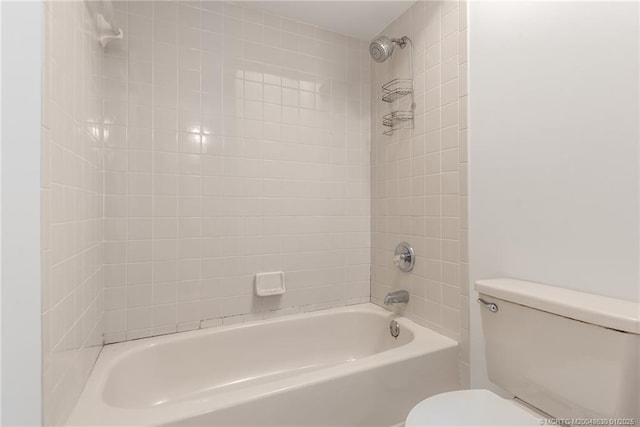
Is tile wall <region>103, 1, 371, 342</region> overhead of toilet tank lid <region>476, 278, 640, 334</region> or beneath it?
overhead

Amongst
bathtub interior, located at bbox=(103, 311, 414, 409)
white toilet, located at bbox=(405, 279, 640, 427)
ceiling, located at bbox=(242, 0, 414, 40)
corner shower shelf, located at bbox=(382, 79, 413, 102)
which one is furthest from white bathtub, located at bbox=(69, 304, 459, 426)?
ceiling, located at bbox=(242, 0, 414, 40)

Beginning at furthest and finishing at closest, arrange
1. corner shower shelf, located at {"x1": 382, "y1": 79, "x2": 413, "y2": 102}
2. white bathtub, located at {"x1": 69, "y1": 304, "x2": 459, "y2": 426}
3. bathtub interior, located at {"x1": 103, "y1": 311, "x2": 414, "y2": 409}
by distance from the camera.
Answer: corner shower shelf, located at {"x1": 382, "y1": 79, "x2": 413, "y2": 102}
bathtub interior, located at {"x1": 103, "y1": 311, "x2": 414, "y2": 409}
white bathtub, located at {"x1": 69, "y1": 304, "x2": 459, "y2": 426}

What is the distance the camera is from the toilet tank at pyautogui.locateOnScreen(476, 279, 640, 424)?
2.53 ft

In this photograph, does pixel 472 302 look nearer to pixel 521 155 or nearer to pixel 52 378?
pixel 521 155

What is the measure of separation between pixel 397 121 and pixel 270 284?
122 centimetres

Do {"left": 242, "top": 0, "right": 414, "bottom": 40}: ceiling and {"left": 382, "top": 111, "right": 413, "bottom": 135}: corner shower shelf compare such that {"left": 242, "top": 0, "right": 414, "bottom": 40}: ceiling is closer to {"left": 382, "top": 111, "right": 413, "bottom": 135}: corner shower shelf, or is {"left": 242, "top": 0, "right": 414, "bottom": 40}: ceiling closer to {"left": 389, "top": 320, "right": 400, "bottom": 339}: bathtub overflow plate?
{"left": 382, "top": 111, "right": 413, "bottom": 135}: corner shower shelf

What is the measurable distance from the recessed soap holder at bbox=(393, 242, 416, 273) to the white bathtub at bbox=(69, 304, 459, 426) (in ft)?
0.99

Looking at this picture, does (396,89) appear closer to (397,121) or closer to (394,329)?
(397,121)

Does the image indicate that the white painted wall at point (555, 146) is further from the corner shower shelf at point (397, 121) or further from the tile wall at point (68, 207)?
the tile wall at point (68, 207)

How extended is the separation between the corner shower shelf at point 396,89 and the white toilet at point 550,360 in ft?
3.66

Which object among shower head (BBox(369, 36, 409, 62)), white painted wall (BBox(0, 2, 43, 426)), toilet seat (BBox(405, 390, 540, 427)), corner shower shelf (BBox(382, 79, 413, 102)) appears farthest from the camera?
corner shower shelf (BBox(382, 79, 413, 102))

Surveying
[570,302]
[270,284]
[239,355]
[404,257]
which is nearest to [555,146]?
[570,302]

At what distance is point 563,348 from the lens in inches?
34.9

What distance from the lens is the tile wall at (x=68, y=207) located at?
2.45 ft
